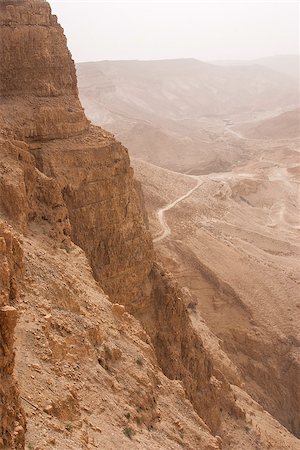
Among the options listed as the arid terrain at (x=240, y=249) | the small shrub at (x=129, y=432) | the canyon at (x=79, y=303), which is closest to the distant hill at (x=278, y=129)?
the arid terrain at (x=240, y=249)

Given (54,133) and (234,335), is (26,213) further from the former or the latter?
(234,335)

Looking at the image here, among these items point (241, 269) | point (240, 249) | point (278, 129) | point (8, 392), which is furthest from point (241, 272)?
point (278, 129)

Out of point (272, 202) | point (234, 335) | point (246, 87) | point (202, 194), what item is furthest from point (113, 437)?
point (246, 87)

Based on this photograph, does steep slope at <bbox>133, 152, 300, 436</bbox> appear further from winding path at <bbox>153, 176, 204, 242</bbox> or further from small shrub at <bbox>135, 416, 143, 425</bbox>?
small shrub at <bbox>135, 416, 143, 425</bbox>

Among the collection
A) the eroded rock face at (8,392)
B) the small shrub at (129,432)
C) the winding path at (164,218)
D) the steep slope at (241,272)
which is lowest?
the steep slope at (241,272)

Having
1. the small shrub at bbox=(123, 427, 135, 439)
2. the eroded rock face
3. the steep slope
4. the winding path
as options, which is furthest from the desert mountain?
the eroded rock face

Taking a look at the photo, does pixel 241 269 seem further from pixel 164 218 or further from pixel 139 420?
pixel 139 420

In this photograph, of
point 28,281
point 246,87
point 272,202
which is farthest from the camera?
point 246,87

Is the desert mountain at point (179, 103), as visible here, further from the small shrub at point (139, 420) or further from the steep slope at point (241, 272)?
the small shrub at point (139, 420)
